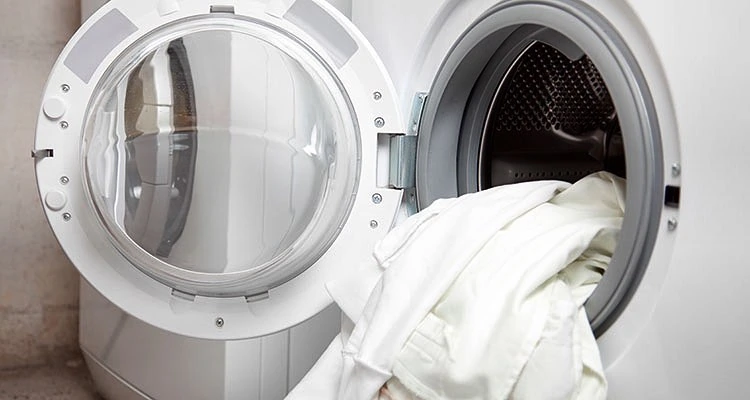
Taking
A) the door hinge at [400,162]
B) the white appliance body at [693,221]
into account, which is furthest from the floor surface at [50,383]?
the white appliance body at [693,221]

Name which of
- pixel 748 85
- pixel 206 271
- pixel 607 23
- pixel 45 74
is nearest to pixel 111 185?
pixel 206 271

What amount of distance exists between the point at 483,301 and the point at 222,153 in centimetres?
43

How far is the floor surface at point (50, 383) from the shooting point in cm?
168

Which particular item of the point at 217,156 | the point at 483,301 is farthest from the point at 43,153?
the point at 483,301

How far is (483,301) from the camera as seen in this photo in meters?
0.73

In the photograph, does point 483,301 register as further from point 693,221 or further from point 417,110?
point 417,110

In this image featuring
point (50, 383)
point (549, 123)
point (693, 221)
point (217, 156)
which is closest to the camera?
point (693, 221)

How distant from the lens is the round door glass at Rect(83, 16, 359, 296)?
38.9 inches

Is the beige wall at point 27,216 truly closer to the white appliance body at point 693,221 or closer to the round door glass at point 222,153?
the round door glass at point 222,153

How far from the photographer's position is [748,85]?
1.93ft

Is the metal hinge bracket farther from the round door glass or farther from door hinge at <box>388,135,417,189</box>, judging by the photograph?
door hinge at <box>388,135,417,189</box>

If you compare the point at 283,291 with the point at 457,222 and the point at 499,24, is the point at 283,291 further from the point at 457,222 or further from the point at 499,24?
the point at 499,24

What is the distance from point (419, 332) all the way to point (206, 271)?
1.13 feet

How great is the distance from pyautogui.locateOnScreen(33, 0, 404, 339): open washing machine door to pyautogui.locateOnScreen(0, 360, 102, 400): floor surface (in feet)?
2.66
